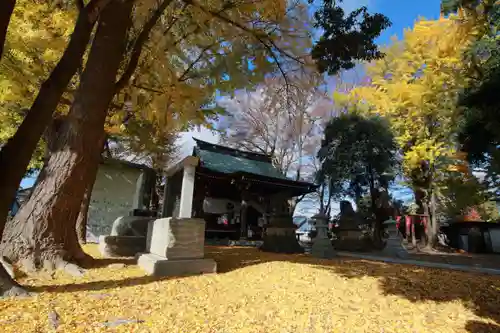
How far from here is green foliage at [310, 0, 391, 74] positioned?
471 centimetres

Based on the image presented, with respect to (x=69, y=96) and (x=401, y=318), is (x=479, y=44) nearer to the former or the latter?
(x=401, y=318)

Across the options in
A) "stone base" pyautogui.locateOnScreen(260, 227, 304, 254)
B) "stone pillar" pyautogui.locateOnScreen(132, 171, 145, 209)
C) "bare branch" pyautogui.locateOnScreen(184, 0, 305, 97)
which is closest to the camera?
"bare branch" pyautogui.locateOnScreen(184, 0, 305, 97)

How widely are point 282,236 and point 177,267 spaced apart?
5.17 meters

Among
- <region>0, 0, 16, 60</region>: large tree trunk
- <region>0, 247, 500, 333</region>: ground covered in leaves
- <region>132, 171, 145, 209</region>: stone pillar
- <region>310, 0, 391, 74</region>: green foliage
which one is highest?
<region>310, 0, 391, 74</region>: green foliage

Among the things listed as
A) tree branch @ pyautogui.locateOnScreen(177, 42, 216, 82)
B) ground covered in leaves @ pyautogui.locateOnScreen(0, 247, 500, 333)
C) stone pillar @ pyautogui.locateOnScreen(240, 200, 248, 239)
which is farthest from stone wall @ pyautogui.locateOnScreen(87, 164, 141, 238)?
ground covered in leaves @ pyautogui.locateOnScreen(0, 247, 500, 333)

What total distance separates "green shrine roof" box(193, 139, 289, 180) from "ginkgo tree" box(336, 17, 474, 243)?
6093mm

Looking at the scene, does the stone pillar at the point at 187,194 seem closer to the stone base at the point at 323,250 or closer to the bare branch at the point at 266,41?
the bare branch at the point at 266,41

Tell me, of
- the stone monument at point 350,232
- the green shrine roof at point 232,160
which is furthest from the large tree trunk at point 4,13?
the stone monument at point 350,232

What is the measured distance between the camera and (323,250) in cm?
856

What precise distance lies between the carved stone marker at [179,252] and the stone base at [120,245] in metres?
1.90

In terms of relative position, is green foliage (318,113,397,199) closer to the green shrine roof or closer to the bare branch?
the green shrine roof

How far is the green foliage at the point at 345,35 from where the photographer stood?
471 cm

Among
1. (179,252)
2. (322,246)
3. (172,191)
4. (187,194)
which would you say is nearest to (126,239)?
(172,191)

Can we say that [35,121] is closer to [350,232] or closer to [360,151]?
[350,232]
